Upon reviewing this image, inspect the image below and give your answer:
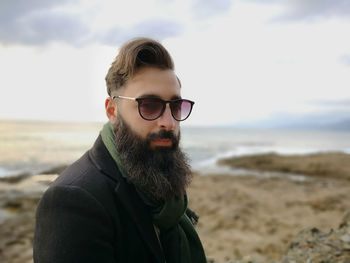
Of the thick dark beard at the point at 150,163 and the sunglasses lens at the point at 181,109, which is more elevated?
the sunglasses lens at the point at 181,109

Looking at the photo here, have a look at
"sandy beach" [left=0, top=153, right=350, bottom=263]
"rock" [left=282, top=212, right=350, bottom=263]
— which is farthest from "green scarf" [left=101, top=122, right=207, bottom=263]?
"rock" [left=282, top=212, right=350, bottom=263]

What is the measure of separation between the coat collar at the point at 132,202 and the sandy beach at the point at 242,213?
62.4 inches

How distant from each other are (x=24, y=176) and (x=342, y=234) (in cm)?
1298

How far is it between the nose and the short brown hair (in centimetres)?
27

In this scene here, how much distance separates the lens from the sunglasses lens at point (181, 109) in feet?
5.54

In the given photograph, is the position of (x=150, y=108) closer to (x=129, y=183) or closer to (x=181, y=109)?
(x=181, y=109)

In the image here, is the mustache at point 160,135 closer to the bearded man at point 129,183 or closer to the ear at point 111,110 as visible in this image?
the bearded man at point 129,183

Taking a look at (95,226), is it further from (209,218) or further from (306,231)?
(209,218)

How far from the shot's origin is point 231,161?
22.6 metres

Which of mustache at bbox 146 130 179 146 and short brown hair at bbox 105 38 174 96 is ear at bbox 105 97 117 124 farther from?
mustache at bbox 146 130 179 146

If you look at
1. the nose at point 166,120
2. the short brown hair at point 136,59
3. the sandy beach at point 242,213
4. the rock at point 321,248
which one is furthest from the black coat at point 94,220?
the rock at point 321,248

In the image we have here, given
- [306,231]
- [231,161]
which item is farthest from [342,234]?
[231,161]

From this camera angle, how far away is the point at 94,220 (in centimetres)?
126

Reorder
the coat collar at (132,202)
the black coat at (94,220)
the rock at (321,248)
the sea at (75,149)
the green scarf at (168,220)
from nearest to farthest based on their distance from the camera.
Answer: the black coat at (94,220)
the coat collar at (132,202)
the green scarf at (168,220)
the rock at (321,248)
the sea at (75,149)
